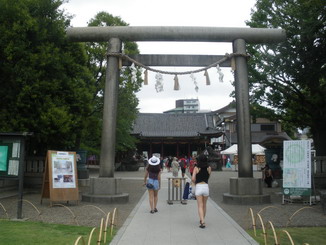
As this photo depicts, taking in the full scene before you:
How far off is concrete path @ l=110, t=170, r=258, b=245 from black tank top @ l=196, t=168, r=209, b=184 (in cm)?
107

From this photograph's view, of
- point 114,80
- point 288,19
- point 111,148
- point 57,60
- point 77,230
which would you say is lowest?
point 77,230

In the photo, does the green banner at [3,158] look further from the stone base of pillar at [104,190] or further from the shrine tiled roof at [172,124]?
the shrine tiled roof at [172,124]

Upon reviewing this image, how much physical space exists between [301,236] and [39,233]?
5362 mm

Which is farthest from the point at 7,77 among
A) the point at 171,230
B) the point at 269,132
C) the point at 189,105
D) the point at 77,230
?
the point at 189,105

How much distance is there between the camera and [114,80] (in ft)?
41.8

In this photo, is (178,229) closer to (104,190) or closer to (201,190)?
(201,190)

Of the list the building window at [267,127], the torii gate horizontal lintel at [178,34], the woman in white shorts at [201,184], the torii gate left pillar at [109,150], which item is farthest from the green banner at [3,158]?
the building window at [267,127]

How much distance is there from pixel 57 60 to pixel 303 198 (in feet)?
35.7

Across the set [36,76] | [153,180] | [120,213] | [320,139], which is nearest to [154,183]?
[153,180]

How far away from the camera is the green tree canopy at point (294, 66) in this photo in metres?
13.6

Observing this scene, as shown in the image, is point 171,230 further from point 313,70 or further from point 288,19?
point 288,19

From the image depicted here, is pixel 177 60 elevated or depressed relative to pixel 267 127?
depressed

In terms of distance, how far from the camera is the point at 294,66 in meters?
14.7

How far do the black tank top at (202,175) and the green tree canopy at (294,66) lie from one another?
7.68 m
